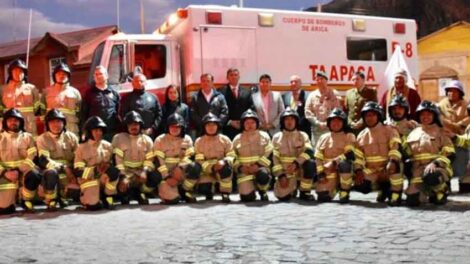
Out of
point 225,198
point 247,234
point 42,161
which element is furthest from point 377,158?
point 42,161

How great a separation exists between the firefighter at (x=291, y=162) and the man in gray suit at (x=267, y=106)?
1.00 metres

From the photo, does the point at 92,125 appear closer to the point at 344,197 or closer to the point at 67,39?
the point at 344,197

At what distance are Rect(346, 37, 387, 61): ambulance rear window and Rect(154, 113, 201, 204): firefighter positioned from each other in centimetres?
416

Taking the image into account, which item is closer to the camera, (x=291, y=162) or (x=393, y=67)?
(x=291, y=162)

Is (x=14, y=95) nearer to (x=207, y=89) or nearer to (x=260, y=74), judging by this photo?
(x=207, y=89)

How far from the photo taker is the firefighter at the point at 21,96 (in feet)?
26.2

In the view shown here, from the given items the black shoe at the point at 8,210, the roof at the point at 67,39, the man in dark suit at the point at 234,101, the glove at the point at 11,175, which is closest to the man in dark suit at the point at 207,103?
the man in dark suit at the point at 234,101

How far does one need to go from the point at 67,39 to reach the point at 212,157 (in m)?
18.7

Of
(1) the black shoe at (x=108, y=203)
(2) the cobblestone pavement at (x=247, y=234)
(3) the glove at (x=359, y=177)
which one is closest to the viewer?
(2) the cobblestone pavement at (x=247, y=234)

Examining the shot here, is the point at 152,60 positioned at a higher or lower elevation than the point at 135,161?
higher

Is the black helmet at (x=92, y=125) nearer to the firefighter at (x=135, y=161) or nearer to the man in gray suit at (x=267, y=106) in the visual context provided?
the firefighter at (x=135, y=161)

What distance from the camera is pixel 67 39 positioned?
2447cm

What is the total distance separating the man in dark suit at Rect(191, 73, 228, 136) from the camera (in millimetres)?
8477

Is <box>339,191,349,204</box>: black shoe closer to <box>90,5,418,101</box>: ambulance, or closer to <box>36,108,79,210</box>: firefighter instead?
<box>90,5,418,101</box>: ambulance
